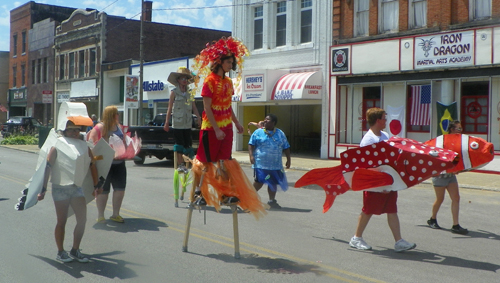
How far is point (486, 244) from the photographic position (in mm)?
7246

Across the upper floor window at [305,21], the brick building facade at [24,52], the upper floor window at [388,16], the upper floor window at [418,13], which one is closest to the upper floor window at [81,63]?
the brick building facade at [24,52]

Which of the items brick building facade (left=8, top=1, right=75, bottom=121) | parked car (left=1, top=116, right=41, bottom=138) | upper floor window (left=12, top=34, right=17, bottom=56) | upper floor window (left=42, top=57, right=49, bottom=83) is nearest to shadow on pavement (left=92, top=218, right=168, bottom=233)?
parked car (left=1, top=116, right=41, bottom=138)

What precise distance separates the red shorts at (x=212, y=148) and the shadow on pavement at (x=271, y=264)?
3.73ft

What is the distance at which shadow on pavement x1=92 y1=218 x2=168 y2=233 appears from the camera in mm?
7797

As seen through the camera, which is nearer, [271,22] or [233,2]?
[271,22]

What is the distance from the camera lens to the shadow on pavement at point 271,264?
18.9ft

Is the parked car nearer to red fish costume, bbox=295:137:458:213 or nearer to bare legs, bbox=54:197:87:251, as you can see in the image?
bare legs, bbox=54:197:87:251

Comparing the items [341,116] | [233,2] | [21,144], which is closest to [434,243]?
[341,116]

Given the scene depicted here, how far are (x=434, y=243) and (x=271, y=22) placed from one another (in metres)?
18.7

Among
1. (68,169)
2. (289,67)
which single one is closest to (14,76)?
(289,67)

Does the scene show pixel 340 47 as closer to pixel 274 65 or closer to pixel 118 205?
pixel 274 65

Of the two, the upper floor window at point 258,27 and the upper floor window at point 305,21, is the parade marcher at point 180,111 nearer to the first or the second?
the upper floor window at point 305,21

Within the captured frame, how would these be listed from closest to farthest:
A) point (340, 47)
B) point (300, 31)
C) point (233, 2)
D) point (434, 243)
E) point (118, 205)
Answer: point (434, 243) → point (118, 205) → point (340, 47) → point (300, 31) → point (233, 2)

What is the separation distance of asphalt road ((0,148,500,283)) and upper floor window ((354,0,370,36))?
39.0 ft
